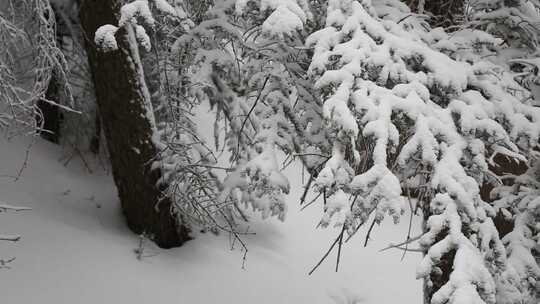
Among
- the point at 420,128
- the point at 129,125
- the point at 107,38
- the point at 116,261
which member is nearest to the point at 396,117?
the point at 420,128

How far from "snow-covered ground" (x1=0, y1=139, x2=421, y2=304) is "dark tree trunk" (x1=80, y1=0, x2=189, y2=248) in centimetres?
27

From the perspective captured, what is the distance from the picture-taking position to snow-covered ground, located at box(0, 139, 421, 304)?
5141mm

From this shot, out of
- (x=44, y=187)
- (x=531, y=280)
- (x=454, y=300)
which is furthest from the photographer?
(x=44, y=187)

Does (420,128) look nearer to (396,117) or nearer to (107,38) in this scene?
(396,117)

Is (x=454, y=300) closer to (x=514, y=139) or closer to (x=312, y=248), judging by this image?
(x=514, y=139)

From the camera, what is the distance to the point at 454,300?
3135 millimetres

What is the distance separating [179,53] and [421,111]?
2555 millimetres

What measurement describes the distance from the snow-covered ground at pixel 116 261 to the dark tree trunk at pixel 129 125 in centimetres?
27

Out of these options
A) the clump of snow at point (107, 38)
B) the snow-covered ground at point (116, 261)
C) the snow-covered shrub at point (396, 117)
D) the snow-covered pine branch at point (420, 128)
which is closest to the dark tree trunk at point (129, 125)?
the snow-covered ground at point (116, 261)

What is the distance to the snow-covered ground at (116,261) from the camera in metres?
5.14

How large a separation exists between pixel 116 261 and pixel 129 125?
136 centimetres

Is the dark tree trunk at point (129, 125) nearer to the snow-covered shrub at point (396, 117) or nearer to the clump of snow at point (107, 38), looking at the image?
the snow-covered shrub at point (396, 117)

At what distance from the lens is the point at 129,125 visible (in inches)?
219

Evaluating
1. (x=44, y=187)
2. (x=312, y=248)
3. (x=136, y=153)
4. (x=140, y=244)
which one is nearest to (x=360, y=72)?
(x=136, y=153)
